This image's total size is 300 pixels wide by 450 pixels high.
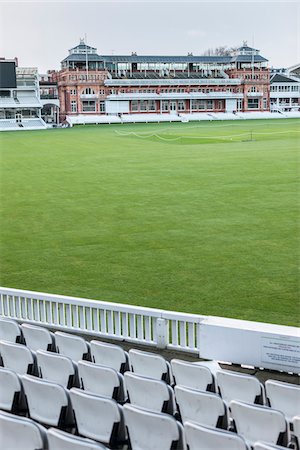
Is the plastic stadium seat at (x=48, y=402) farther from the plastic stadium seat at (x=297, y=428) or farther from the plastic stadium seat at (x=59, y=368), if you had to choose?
the plastic stadium seat at (x=297, y=428)

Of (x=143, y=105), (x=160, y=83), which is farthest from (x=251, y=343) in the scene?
(x=160, y=83)

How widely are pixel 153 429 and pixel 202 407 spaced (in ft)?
2.12

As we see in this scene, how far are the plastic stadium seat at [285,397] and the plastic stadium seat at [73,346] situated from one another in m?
2.52

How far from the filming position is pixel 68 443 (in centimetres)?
468

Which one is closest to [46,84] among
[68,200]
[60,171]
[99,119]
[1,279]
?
[99,119]

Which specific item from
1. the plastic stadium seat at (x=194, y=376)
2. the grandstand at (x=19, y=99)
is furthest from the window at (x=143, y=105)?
the plastic stadium seat at (x=194, y=376)

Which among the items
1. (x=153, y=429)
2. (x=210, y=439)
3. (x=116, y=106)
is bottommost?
(x=153, y=429)

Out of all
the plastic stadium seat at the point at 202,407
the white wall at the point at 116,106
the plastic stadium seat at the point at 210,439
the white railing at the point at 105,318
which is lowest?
the white railing at the point at 105,318

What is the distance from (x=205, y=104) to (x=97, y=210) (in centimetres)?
10100

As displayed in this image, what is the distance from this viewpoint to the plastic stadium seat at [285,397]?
5.98 metres

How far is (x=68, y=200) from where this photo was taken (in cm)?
2502

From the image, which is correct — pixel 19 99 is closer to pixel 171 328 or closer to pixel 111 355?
pixel 171 328

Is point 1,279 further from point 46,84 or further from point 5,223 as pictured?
point 46,84

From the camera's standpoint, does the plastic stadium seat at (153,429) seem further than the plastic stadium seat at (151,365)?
No
